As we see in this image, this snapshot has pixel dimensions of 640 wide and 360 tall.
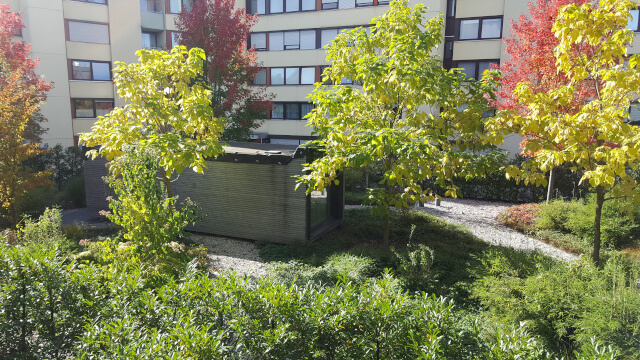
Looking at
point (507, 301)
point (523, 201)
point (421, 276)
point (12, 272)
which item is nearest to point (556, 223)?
point (523, 201)

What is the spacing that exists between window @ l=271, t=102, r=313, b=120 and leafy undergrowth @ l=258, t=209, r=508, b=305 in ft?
55.4

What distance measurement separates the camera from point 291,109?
29.0 m

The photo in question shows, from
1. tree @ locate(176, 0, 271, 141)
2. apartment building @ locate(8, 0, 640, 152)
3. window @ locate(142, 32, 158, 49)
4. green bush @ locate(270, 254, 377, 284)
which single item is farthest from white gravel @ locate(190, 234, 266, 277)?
window @ locate(142, 32, 158, 49)

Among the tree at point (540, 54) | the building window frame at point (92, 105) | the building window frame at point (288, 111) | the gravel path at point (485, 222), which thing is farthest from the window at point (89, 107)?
the tree at point (540, 54)

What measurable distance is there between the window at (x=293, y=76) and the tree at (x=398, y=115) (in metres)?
19.0

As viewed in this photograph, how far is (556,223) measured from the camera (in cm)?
1160

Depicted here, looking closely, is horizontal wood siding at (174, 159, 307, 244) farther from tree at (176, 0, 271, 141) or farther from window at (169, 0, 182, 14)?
window at (169, 0, 182, 14)

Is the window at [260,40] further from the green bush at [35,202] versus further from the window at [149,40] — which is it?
the green bush at [35,202]

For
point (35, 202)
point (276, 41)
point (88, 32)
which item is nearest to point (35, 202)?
point (35, 202)

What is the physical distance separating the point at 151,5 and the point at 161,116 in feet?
75.9

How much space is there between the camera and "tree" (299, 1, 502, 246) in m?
7.35

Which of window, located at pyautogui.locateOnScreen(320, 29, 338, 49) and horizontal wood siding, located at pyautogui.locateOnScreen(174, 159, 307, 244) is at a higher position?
window, located at pyautogui.locateOnScreen(320, 29, 338, 49)

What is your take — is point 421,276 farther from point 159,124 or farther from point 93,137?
point 93,137

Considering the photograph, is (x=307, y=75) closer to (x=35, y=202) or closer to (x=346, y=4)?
(x=346, y=4)
